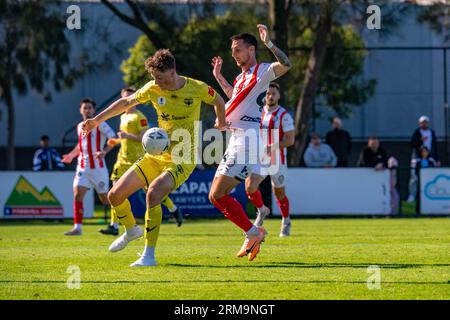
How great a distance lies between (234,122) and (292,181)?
1202 centimetres

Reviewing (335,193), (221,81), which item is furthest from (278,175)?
(335,193)

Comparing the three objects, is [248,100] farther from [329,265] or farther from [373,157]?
[373,157]

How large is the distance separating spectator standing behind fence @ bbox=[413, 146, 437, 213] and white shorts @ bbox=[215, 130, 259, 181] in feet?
42.7

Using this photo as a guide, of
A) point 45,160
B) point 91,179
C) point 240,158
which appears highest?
point 240,158

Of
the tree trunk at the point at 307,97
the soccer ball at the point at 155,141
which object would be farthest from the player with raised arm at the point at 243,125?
the tree trunk at the point at 307,97

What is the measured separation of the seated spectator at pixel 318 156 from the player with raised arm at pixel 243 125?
13.2 metres

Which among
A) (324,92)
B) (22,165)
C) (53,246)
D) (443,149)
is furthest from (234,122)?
(22,165)

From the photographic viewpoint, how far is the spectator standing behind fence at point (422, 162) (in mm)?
24484

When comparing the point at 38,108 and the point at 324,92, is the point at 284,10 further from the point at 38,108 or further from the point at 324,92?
the point at 38,108

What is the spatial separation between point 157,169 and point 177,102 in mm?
792

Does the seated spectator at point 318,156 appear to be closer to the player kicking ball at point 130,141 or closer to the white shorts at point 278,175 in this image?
the white shorts at point 278,175

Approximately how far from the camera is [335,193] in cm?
2428

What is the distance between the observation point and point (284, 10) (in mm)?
27312

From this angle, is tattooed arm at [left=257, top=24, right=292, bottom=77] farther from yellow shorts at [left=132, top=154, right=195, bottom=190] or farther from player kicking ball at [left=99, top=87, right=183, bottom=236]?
player kicking ball at [left=99, top=87, right=183, bottom=236]
